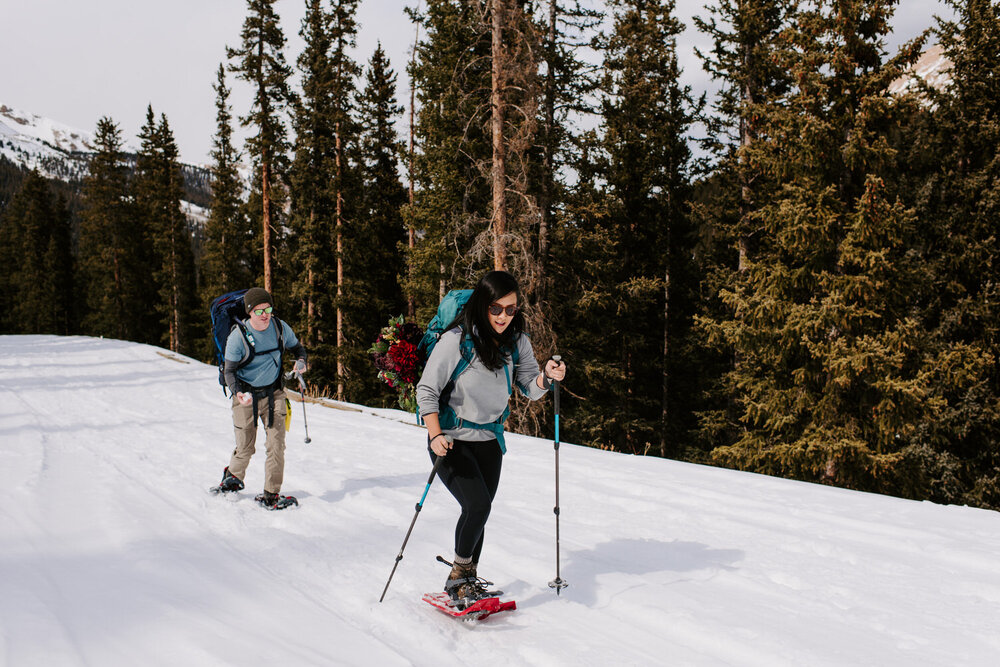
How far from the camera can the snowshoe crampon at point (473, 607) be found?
4.03 m

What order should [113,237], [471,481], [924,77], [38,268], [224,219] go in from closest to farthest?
[471,481]
[924,77]
[224,219]
[113,237]
[38,268]

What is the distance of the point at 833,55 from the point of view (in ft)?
45.3

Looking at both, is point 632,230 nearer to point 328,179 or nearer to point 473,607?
point 328,179

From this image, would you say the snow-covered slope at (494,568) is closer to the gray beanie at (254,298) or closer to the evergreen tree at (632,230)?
the gray beanie at (254,298)

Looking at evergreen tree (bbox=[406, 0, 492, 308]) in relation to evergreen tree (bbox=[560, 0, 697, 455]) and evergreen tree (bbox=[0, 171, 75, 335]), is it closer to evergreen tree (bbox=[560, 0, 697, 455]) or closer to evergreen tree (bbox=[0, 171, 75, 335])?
evergreen tree (bbox=[560, 0, 697, 455])

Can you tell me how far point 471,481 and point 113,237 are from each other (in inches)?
2157

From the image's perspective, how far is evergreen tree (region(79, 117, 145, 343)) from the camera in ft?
155

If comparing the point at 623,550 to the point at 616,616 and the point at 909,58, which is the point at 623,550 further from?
the point at 909,58

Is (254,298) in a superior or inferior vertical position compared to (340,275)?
inferior

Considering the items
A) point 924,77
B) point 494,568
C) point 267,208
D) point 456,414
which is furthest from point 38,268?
point 456,414

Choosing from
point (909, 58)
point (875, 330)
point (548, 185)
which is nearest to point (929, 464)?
point (875, 330)

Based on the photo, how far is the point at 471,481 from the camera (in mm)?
4102

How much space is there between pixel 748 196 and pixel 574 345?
8031mm

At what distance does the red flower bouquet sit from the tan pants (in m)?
1.71
